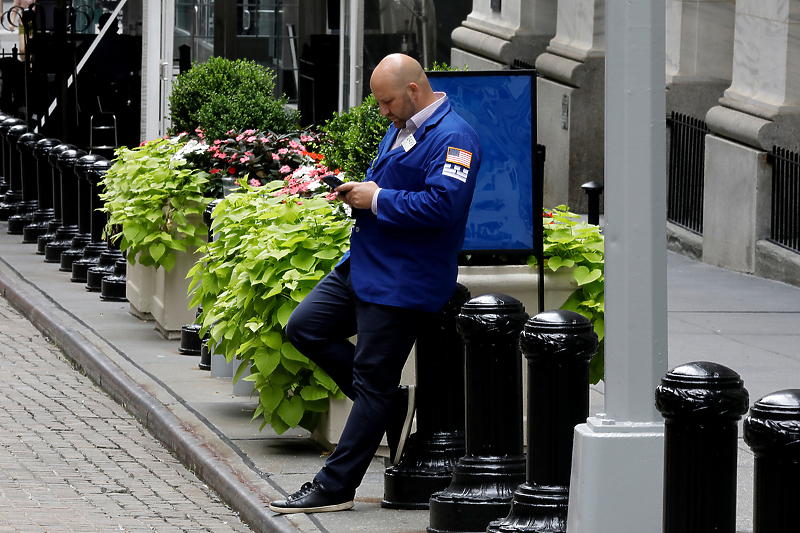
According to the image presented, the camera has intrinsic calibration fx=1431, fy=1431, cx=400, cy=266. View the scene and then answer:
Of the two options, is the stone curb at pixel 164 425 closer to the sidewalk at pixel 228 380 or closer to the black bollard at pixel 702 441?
the sidewalk at pixel 228 380

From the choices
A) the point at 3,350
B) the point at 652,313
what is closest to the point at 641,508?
the point at 652,313

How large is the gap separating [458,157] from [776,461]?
7.47 ft

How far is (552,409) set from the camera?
5207 mm

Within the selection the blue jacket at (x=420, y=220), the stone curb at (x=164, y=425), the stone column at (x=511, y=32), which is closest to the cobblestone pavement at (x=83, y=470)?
the stone curb at (x=164, y=425)

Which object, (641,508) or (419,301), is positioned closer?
(641,508)

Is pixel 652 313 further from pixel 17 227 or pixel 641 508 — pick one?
pixel 17 227

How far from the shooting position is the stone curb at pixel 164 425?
6207mm

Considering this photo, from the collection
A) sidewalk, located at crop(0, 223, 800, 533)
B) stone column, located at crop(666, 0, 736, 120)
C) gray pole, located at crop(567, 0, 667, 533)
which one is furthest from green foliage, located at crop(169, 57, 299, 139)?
gray pole, located at crop(567, 0, 667, 533)

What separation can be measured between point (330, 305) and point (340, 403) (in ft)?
3.20

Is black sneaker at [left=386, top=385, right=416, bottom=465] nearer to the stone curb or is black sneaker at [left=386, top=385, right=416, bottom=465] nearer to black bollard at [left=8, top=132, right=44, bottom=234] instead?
the stone curb

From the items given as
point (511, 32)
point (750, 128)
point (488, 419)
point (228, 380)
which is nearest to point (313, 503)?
point (488, 419)

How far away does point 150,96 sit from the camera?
53.2 feet

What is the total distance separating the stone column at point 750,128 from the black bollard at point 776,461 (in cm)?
922

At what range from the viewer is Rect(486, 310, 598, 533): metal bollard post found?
16.8 ft
